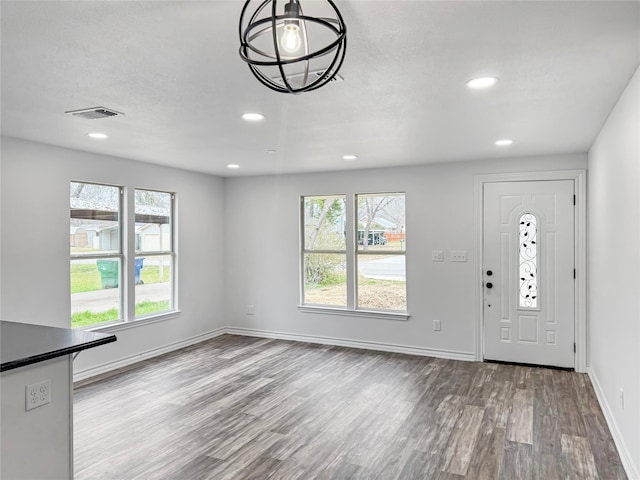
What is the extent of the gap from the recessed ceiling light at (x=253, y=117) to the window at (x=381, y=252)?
8.70 ft

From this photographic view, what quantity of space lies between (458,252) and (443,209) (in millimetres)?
528

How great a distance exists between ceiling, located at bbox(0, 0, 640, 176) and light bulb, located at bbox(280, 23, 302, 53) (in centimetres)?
56

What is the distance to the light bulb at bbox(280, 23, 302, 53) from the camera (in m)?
1.19

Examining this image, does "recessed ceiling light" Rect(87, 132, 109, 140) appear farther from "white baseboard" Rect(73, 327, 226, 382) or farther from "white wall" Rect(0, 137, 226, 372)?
"white baseboard" Rect(73, 327, 226, 382)

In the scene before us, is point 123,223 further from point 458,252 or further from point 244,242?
point 458,252

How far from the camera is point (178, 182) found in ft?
18.4

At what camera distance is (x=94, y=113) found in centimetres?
307

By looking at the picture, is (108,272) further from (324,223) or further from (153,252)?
(324,223)

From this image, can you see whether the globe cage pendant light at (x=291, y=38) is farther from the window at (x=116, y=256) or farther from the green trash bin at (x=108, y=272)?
the green trash bin at (x=108, y=272)

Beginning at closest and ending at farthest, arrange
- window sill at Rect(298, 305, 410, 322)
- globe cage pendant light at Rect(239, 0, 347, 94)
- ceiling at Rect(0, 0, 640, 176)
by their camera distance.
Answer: globe cage pendant light at Rect(239, 0, 347, 94)
ceiling at Rect(0, 0, 640, 176)
window sill at Rect(298, 305, 410, 322)

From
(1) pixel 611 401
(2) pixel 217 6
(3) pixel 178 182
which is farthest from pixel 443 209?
(2) pixel 217 6

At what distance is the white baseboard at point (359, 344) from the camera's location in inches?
203

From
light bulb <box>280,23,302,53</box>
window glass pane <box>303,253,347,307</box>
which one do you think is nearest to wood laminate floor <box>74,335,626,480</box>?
window glass pane <box>303,253,347,307</box>

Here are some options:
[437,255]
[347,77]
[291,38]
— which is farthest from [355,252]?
[291,38]
